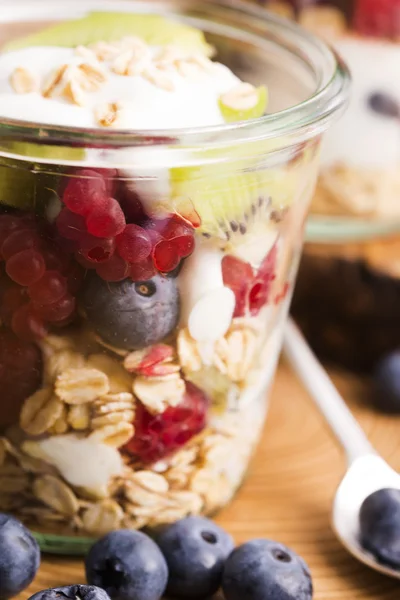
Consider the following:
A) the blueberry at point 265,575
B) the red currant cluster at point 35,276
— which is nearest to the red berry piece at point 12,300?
the red currant cluster at point 35,276

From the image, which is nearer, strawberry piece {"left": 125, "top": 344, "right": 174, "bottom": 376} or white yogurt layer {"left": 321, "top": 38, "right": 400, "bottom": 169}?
strawberry piece {"left": 125, "top": 344, "right": 174, "bottom": 376}

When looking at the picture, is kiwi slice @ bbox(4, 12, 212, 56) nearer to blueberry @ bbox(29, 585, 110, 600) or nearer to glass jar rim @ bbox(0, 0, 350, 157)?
glass jar rim @ bbox(0, 0, 350, 157)

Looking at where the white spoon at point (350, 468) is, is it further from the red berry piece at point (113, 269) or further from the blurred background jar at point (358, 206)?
the red berry piece at point (113, 269)

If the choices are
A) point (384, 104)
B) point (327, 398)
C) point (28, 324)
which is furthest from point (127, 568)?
point (384, 104)

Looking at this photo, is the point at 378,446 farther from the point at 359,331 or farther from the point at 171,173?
the point at 171,173

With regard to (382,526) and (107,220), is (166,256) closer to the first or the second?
(107,220)

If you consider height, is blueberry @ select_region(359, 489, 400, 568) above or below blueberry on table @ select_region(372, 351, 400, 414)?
above

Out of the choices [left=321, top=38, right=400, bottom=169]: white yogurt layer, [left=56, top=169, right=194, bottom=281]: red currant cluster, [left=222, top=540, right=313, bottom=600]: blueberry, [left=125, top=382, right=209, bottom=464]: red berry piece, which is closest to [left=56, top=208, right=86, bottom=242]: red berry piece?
[left=56, top=169, right=194, bottom=281]: red currant cluster
